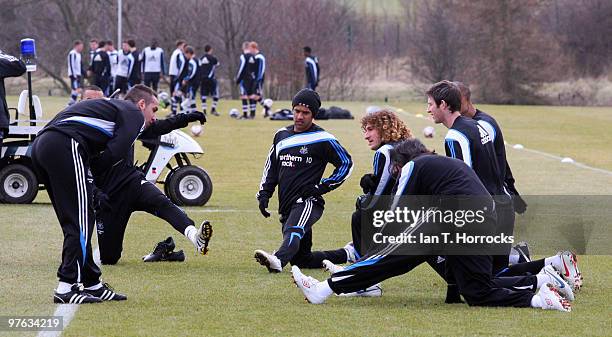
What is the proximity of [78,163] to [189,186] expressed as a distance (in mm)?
6380

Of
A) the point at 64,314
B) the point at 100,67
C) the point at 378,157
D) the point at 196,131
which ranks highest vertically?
the point at 378,157

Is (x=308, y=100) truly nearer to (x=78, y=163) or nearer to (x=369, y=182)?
(x=369, y=182)

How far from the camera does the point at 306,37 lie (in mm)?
58500

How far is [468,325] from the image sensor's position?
7004 millimetres

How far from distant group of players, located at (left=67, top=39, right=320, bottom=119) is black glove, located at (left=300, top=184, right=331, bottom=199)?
942 inches

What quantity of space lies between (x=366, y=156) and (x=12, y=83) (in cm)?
3452

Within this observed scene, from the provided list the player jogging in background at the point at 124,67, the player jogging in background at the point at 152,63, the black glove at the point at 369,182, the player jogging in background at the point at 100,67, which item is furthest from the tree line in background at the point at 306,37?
the black glove at the point at 369,182

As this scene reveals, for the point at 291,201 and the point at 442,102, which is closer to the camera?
the point at 442,102

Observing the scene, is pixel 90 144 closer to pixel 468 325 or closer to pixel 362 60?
pixel 468 325

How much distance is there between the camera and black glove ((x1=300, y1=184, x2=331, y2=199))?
9203 millimetres

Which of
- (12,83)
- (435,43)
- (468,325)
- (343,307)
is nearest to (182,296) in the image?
(343,307)

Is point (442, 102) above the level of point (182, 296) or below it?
above

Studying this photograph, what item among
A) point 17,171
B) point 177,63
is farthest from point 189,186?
point 177,63

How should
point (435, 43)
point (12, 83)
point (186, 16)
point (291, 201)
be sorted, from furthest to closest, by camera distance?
point (435, 43) → point (186, 16) → point (12, 83) → point (291, 201)
